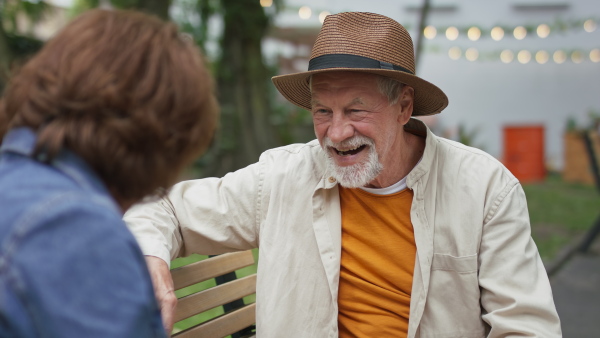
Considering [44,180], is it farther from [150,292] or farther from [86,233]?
[150,292]

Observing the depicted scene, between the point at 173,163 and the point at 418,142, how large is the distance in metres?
1.51

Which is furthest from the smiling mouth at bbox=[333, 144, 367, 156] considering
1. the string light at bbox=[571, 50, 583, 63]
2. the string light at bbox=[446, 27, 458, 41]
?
the string light at bbox=[571, 50, 583, 63]

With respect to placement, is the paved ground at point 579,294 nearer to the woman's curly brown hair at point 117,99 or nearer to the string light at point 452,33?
the woman's curly brown hair at point 117,99

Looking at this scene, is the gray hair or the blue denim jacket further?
the gray hair

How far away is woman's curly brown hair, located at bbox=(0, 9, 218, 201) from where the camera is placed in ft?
3.58

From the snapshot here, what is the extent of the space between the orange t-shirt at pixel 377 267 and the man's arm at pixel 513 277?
0.87 feet

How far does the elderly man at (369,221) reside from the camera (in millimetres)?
2121

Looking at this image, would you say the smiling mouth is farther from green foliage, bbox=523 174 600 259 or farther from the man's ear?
green foliage, bbox=523 174 600 259

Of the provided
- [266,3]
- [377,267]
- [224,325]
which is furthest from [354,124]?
[266,3]

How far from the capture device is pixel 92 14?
120 cm

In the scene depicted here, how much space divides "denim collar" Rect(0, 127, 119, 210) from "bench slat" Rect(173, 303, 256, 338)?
3.99ft

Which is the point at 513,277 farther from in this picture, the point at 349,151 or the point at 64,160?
the point at 64,160

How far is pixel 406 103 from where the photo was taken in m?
2.48

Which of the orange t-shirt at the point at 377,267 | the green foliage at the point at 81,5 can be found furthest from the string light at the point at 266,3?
the orange t-shirt at the point at 377,267
